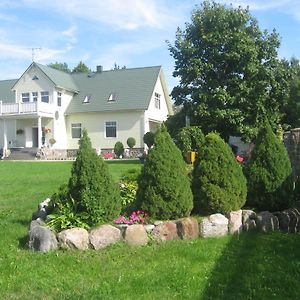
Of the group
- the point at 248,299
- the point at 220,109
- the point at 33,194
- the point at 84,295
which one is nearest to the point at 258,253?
the point at 248,299

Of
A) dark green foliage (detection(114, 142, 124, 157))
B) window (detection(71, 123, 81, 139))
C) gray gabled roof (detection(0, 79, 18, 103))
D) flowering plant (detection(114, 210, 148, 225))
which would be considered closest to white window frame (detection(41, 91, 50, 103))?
window (detection(71, 123, 81, 139))

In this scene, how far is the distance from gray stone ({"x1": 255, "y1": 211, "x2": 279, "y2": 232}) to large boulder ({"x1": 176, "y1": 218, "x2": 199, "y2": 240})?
0.97m

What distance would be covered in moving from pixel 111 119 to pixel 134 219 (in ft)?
105

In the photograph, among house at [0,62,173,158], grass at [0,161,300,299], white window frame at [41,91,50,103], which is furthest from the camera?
white window frame at [41,91,50,103]

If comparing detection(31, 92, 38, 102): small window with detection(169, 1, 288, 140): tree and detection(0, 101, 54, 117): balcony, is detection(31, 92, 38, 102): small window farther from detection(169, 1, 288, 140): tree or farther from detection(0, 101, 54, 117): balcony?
detection(169, 1, 288, 140): tree

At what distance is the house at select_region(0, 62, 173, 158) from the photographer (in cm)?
3697

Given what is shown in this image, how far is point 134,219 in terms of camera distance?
6051 millimetres

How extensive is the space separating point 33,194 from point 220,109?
12.8 m

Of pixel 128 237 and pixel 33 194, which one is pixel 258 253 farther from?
pixel 33 194

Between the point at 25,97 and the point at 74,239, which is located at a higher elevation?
the point at 25,97

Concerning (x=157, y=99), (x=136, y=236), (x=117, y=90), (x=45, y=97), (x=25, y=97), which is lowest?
(x=136, y=236)

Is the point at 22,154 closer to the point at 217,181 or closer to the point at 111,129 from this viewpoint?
the point at 111,129

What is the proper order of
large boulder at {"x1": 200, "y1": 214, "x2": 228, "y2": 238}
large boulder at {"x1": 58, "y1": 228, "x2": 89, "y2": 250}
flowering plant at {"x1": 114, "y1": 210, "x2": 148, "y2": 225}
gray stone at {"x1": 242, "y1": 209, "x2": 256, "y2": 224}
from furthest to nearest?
gray stone at {"x1": 242, "y1": 209, "x2": 256, "y2": 224} < large boulder at {"x1": 200, "y1": 214, "x2": 228, "y2": 238} < flowering plant at {"x1": 114, "y1": 210, "x2": 148, "y2": 225} < large boulder at {"x1": 58, "y1": 228, "x2": 89, "y2": 250}

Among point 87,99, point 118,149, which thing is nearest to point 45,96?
point 87,99
